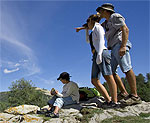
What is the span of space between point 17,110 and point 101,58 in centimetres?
327

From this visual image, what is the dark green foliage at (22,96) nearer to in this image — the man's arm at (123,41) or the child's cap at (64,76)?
the child's cap at (64,76)

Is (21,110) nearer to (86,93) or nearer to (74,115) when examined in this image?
(74,115)

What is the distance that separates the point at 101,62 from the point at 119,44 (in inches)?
31.7

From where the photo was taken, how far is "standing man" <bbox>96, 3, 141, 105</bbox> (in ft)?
14.7

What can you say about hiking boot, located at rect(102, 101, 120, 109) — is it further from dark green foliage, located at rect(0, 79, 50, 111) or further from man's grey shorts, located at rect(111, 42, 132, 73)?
dark green foliage, located at rect(0, 79, 50, 111)

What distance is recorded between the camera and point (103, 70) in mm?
4469

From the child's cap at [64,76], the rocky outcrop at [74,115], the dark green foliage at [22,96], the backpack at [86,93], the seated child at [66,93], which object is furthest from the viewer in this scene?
the dark green foliage at [22,96]

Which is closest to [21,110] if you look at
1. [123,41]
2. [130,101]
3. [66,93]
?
[66,93]

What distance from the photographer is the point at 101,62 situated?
14.8ft

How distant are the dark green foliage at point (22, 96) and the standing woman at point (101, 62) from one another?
6.57 meters

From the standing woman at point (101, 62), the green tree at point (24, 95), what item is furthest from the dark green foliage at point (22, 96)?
the standing woman at point (101, 62)

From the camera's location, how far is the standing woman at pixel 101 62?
4410 millimetres

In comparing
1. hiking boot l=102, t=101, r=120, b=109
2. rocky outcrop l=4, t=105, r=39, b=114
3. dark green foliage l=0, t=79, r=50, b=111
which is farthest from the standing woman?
dark green foliage l=0, t=79, r=50, b=111

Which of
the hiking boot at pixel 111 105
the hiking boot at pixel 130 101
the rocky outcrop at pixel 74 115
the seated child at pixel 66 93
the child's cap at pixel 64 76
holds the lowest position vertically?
the rocky outcrop at pixel 74 115
